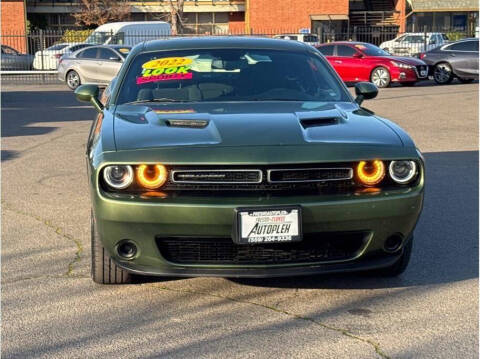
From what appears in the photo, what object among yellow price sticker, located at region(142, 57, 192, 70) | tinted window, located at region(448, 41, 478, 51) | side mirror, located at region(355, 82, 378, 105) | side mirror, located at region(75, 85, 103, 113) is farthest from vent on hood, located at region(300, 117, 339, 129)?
tinted window, located at region(448, 41, 478, 51)

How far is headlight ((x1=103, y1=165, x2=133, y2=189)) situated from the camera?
4.27 meters

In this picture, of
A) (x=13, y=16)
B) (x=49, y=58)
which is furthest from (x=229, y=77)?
(x=13, y=16)

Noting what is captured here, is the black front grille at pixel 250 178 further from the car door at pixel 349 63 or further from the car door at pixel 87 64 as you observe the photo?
the car door at pixel 87 64

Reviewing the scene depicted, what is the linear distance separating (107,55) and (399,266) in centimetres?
1998

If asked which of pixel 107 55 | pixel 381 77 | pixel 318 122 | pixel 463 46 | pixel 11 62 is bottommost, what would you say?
pixel 11 62

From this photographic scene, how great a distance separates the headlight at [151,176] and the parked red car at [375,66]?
64.3 feet

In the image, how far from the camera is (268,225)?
412 cm

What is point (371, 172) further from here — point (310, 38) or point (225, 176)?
point (310, 38)

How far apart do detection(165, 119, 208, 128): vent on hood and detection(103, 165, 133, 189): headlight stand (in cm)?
50

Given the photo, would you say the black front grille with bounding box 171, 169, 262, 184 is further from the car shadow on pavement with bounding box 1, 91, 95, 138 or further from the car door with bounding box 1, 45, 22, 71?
the car door with bounding box 1, 45, 22, 71

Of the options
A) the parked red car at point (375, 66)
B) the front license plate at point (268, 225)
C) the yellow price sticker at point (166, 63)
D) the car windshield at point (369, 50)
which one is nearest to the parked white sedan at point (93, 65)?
the parked red car at point (375, 66)

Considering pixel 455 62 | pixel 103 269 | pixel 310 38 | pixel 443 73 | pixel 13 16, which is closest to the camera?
pixel 103 269

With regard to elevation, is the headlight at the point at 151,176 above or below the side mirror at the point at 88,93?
below

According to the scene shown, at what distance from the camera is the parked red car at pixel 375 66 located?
77.2 feet
